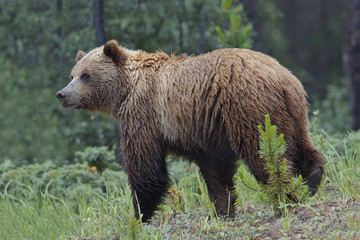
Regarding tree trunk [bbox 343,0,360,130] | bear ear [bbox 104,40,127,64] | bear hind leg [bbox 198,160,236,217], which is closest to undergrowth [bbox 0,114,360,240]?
bear hind leg [bbox 198,160,236,217]

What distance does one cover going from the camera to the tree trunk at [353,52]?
12875 millimetres

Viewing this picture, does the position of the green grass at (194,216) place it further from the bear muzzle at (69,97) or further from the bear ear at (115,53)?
the bear ear at (115,53)

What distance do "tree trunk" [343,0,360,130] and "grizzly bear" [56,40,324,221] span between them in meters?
8.08

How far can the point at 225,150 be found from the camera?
5449 mm

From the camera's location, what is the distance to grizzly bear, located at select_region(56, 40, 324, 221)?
5.10m

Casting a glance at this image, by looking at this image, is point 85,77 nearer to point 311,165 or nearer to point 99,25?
point 311,165

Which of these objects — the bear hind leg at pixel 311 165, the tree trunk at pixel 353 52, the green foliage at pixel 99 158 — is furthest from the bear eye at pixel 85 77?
the tree trunk at pixel 353 52

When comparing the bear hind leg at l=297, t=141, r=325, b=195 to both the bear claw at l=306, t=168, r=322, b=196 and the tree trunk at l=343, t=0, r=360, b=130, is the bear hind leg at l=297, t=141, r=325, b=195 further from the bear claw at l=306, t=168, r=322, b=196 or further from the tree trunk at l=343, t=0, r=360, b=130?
the tree trunk at l=343, t=0, r=360, b=130

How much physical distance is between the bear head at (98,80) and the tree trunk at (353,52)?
8199 millimetres

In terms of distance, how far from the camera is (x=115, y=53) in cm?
627

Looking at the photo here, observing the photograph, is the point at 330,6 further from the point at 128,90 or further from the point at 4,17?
the point at 128,90

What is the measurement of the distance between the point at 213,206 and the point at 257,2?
1338 cm

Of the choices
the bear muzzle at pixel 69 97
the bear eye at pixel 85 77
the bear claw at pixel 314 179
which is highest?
the bear eye at pixel 85 77

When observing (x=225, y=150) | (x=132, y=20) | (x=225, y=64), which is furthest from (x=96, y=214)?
(x=132, y=20)
